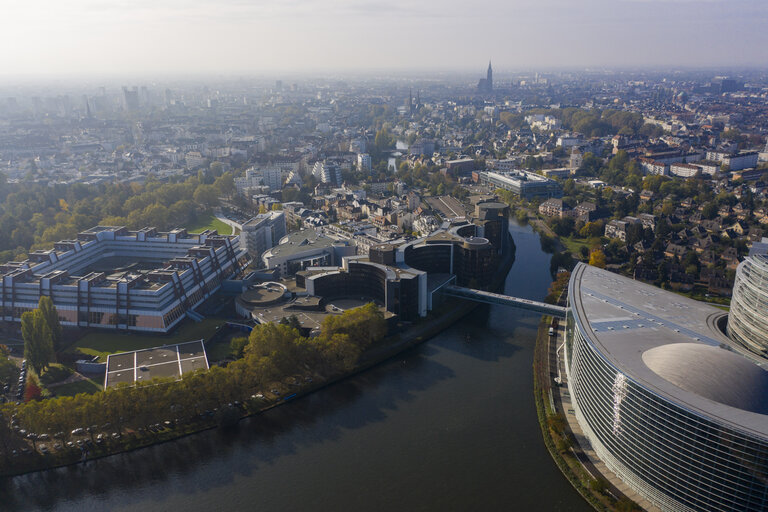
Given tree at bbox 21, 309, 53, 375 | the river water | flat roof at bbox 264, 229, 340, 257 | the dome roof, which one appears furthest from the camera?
flat roof at bbox 264, 229, 340, 257

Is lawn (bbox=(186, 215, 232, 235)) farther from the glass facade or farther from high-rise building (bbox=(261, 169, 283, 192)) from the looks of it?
the glass facade

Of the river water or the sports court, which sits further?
the sports court

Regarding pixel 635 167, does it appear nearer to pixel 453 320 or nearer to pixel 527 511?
pixel 453 320

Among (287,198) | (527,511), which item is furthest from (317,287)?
(287,198)

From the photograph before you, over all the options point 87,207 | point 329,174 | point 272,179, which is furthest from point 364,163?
point 87,207

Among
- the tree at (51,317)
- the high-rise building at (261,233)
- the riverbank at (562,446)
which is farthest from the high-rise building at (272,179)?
the riverbank at (562,446)

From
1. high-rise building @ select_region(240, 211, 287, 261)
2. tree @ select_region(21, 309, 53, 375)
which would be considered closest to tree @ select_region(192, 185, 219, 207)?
high-rise building @ select_region(240, 211, 287, 261)

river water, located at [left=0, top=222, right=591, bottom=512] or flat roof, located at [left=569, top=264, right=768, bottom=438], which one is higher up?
flat roof, located at [left=569, top=264, right=768, bottom=438]
